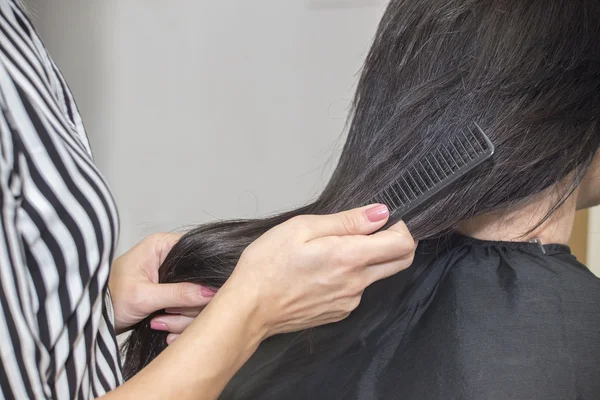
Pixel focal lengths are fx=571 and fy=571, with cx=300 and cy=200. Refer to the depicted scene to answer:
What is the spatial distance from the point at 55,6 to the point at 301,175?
2.86ft

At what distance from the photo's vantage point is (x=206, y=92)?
1745 millimetres

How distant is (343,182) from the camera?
3.23ft

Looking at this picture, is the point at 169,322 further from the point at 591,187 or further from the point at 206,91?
the point at 206,91

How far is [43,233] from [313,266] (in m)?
0.31

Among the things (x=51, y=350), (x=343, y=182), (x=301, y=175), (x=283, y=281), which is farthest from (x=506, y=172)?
(x=301, y=175)

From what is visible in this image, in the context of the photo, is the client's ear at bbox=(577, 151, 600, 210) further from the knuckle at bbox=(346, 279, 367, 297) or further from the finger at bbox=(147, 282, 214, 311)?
the finger at bbox=(147, 282, 214, 311)

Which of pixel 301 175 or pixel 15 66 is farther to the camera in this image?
pixel 301 175

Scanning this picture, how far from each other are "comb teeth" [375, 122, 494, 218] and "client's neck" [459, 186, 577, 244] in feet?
0.59

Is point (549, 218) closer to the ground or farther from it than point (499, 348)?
farther from it

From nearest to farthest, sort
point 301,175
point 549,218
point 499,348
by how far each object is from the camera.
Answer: point 499,348 < point 549,218 < point 301,175

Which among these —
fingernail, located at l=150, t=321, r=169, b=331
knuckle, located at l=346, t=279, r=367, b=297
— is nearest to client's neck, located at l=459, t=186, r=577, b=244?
knuckle, located at l=346, t=279, r=367, b=297

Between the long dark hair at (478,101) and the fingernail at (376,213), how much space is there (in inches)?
5.2

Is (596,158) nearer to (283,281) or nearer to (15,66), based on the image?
(283,281)

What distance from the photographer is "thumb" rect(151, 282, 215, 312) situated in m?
0.94
